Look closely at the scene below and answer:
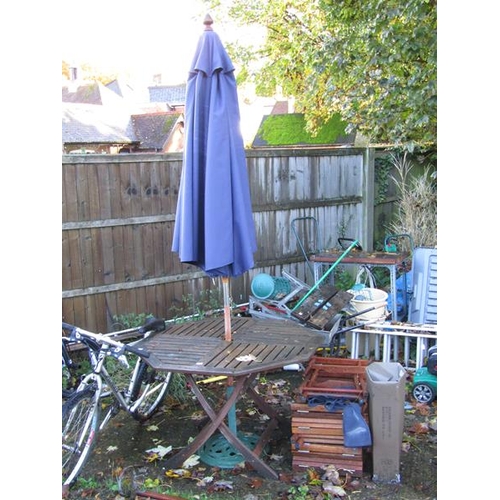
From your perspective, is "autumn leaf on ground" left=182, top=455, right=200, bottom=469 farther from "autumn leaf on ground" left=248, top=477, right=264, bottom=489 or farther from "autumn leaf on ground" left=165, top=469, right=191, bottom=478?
"autumn leaf on ground" left=248, top=477, right=264, bottom=489

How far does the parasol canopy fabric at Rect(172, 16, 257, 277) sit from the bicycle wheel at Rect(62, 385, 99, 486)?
1052 millimetres

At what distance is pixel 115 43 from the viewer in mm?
47844

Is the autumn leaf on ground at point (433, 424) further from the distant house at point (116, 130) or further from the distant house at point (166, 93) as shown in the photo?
the distant house at point (166, 93)

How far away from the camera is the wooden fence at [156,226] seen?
529 cm

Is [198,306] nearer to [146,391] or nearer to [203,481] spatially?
[146,391]

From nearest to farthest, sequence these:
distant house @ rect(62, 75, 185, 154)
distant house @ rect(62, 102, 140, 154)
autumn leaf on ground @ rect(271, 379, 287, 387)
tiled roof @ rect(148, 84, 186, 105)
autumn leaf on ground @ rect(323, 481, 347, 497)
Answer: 1. autumn leaf on ground @ rect(323, 481, 347, 497)
2. autumn leaf on ground @ rect(271, 379, 287, 387)
3. distant house @ rect(62, 102, 140, 154)
4. distant house @ rect(62, 75, 185, 154)
5. tiled roof @ rect(148, 84, 186, 105)

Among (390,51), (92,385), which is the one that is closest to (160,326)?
(92,385)

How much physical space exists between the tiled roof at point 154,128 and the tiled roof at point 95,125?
0.45m

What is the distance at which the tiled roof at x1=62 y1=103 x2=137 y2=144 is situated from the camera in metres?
26.9

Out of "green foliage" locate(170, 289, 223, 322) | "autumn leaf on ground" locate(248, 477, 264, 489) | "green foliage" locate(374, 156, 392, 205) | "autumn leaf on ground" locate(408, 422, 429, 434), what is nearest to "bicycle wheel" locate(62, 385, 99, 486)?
"autumn leaf on ground" locate(248, 477, 264, 489)

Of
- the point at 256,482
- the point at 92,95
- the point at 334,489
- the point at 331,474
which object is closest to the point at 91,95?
the point at 92,95
